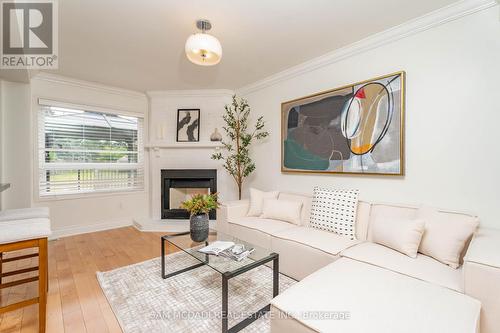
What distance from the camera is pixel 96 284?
2105mm

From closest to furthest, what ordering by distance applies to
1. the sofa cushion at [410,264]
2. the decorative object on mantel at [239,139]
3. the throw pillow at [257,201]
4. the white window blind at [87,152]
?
the sofa cushion at [410,264] < the throw pillow at [257,201] < the white window blind at [87,152] < the decorative object on mantel at [239,139]

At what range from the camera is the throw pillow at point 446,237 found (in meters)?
1.61

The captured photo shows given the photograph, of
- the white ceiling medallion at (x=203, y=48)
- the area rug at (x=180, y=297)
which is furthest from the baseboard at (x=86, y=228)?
the white ceiling medallion at (x=203, y=48)

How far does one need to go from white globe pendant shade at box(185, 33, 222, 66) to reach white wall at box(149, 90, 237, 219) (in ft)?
7.03

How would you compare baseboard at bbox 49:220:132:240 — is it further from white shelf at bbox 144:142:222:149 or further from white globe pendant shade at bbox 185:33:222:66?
white globe pendant shade at bbox 185:33:222:66

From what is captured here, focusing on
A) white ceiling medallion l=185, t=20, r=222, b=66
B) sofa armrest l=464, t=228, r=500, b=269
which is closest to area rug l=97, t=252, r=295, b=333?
sofa armrest l=464, t=228, r=500, b=269

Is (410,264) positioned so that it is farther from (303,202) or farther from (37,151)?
(37,151)

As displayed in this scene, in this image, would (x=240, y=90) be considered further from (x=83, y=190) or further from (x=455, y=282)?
(x=455, y=282)

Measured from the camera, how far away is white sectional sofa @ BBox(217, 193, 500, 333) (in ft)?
3.35

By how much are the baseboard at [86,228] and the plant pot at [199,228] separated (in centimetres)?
254

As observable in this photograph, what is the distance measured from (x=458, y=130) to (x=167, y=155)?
13.1 feet

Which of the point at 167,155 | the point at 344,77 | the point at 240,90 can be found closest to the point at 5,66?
the point at 167,155

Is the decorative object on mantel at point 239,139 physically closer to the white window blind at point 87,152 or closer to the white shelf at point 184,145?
the white shelf at point 184,145

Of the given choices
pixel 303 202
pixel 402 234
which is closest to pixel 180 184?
pixel 303 202
